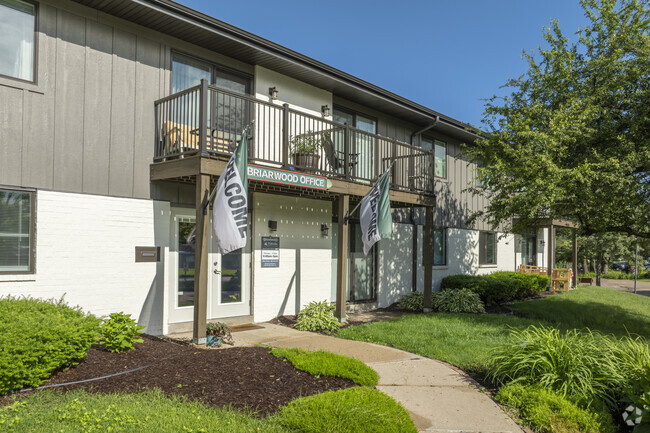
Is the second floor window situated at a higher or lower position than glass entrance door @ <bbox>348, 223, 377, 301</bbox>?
higher

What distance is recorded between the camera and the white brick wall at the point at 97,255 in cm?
668

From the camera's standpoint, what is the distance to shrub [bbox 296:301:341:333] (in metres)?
8.90

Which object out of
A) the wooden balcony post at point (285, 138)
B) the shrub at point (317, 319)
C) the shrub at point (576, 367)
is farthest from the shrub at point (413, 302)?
the shrub at point (576, 367)

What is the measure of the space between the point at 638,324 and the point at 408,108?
7.56m

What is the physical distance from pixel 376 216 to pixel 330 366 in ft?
13.7

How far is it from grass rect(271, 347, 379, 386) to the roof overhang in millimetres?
5638

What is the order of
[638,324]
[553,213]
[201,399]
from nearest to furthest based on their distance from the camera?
[201,399] → [553,213] → [638,324]

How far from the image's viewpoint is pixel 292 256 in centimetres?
1024

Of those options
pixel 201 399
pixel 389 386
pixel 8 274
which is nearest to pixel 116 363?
pixel 201 399

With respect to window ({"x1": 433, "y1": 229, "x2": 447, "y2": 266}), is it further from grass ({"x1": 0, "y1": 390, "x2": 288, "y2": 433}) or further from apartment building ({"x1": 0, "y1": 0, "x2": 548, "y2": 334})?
grass ({"x1": 0, "y1": 390, "x2": 288, "y2": 433})

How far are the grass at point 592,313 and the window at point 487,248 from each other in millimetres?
2486

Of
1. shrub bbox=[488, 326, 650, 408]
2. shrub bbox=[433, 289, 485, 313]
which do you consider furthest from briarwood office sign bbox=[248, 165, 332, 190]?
shrub bbox=[433, 289, 485, 313]

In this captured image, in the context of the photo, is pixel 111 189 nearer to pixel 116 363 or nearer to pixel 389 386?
pixel 116 363

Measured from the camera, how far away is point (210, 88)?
7281mm
